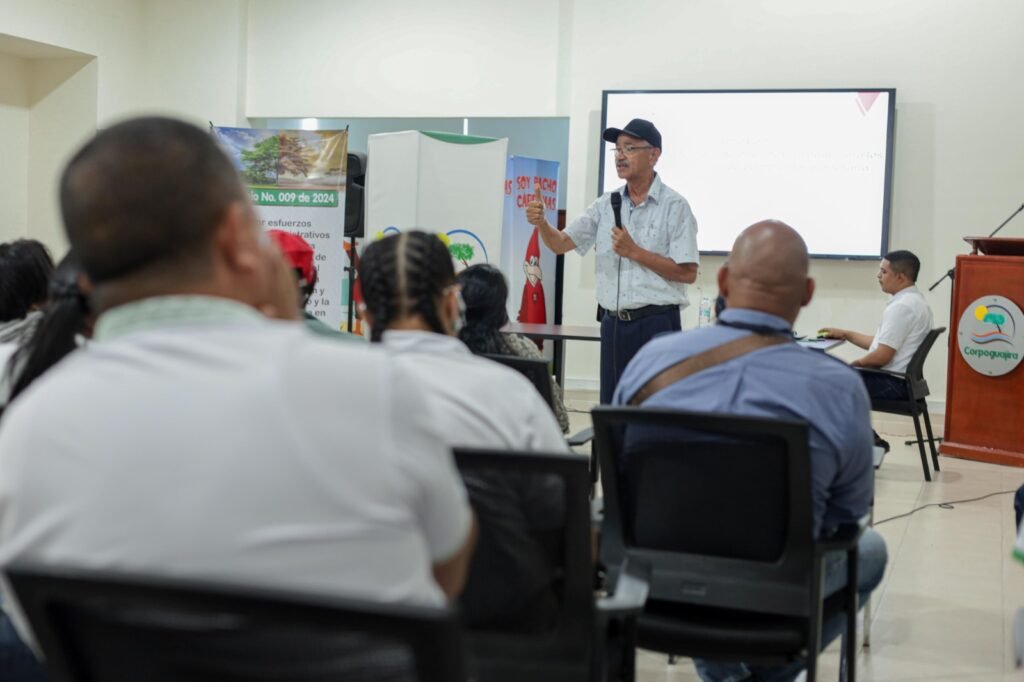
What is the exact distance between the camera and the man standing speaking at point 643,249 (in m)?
4.43

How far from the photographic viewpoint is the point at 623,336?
452 cm

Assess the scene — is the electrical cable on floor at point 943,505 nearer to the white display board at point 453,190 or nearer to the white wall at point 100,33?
the white display board at point 453,190

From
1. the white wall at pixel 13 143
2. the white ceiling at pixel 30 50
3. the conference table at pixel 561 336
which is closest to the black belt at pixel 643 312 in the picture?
the conference table at pixel 561 336

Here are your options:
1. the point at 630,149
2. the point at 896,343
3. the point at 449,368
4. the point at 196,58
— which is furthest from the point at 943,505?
the point at 196,58

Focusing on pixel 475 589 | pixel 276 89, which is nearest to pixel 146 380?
pixel 475 589

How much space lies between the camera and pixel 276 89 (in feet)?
31.2

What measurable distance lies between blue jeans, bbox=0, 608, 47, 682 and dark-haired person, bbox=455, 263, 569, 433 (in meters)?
1.72

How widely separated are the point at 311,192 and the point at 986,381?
3994mm

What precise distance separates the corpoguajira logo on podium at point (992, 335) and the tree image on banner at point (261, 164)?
4.03 m

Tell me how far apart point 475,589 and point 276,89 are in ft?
28.2

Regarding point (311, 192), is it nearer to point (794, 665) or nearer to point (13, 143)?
point (794, 665)

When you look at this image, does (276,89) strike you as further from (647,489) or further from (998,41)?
(647,489)

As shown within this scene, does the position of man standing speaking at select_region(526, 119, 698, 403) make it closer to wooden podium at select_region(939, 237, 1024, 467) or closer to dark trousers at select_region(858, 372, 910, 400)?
dark trousers at select_region(858, 372, 910, 400)

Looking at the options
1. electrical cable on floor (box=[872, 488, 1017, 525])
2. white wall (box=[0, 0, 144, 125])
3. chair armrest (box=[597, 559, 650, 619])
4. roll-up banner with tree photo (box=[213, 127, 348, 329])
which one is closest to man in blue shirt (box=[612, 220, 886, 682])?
chair armrest (box=[597, 559, 650, 619])
